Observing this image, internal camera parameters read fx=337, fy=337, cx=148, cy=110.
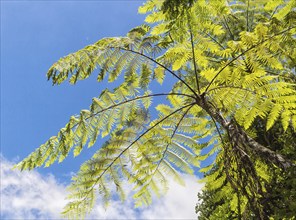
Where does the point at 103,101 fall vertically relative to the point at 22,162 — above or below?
above

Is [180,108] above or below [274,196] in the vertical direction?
above

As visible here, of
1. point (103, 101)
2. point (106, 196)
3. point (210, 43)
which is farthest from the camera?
point (106, 196)

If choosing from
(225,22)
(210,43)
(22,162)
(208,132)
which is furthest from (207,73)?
(225,22)

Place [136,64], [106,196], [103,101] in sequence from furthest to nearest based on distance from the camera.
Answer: [106,196] → [103,101] → [136,64]

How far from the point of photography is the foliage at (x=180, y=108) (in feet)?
10.1

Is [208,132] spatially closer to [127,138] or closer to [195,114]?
[195,114]

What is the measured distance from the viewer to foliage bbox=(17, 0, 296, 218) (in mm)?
3092

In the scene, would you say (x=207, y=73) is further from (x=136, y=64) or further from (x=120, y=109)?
(x=120, y=109)

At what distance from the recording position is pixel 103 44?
131 inches

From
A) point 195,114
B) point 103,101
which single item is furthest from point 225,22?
point 103,101

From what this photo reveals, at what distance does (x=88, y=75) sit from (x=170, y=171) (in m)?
1.80

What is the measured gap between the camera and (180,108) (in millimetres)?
3738

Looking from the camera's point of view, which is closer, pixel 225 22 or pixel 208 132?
pixel 208 132

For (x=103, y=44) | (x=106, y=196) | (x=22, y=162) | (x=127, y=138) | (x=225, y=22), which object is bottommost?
(x=106, y=196)
